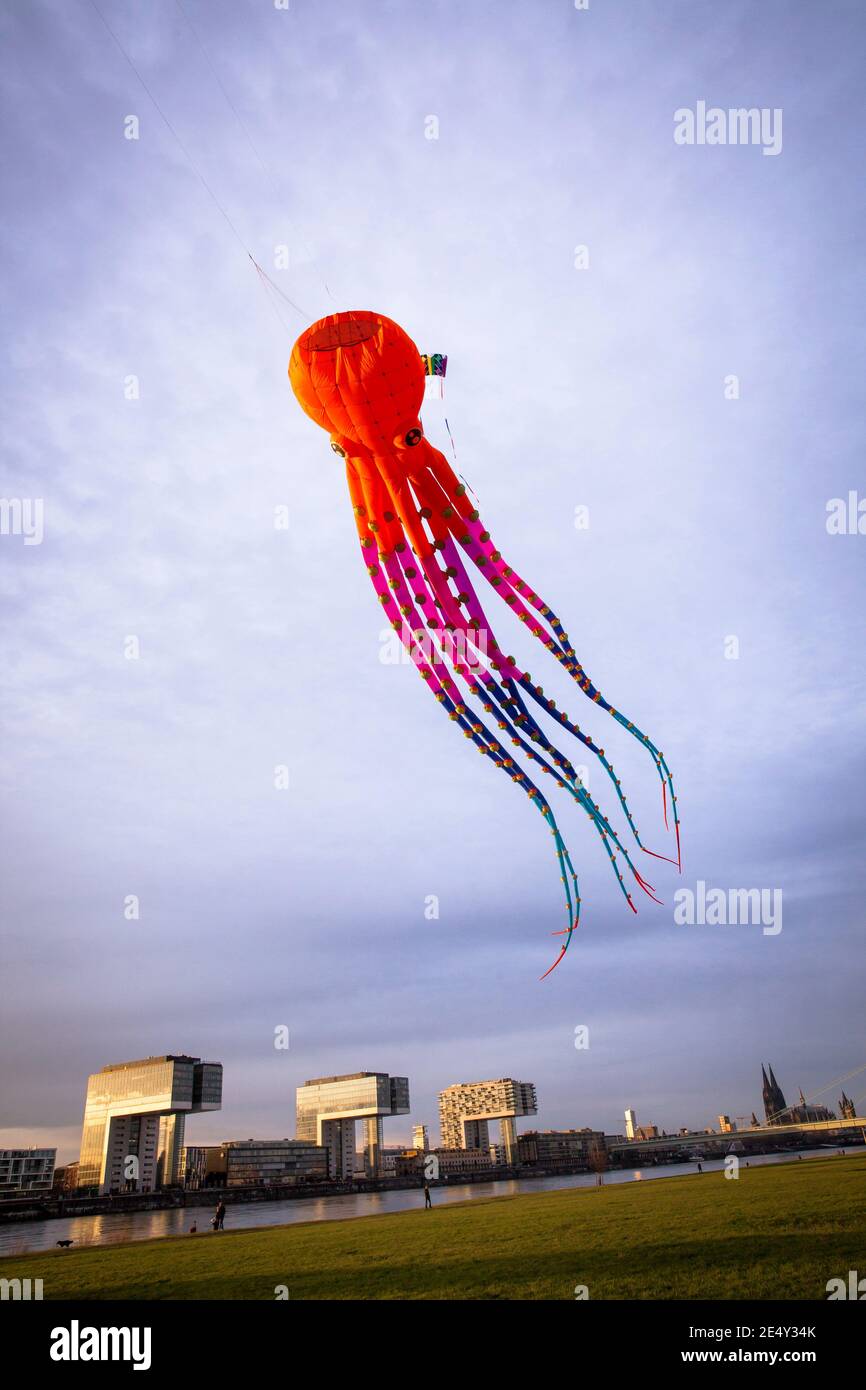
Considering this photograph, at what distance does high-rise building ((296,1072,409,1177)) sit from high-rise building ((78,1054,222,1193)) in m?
32.3

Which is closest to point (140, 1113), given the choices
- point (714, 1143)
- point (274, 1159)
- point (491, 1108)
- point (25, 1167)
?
point (274, 1159)

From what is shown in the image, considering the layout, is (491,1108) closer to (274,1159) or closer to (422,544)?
(274,1159)

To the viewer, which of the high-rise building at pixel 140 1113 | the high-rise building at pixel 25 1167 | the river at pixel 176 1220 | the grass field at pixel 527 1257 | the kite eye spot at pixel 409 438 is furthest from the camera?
the high-rise building at pixel 25 1167

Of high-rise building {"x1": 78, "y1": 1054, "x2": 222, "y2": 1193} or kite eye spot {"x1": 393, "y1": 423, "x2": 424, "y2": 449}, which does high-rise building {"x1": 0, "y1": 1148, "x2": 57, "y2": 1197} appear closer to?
high-rise building {"x1": 78, "y1": 1054, "x2": 222, "y2": 1193}

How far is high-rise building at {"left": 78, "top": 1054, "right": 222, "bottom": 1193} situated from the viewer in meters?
107

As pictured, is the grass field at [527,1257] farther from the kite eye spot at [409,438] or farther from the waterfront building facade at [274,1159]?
the waterfront building facade at [274,1159]

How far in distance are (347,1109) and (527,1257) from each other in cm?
13990

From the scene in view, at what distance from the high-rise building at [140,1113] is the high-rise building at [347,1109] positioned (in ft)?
106

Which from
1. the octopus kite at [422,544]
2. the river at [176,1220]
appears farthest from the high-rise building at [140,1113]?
the octopus kite at [422,544]

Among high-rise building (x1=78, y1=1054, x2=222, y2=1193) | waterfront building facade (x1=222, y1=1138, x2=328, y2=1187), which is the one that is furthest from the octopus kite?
waterfront building facade (x1=222, y1=1138, x2=328, y2=1187)

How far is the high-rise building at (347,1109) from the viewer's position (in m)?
135

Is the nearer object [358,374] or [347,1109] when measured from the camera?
[358,374]

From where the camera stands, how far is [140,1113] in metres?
108
